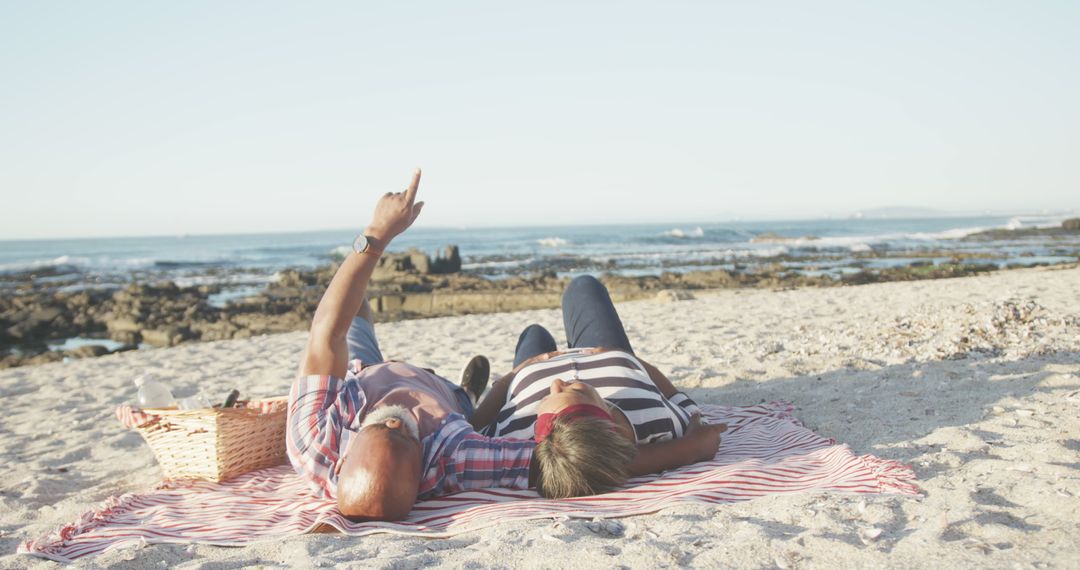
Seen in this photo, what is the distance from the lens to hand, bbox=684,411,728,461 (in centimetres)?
322

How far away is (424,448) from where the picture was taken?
293 cm

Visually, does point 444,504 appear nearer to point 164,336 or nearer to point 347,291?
point 347,291

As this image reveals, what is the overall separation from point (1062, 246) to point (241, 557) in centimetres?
3091

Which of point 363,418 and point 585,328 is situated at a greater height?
point 585,328

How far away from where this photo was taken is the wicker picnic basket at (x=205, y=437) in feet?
11.6

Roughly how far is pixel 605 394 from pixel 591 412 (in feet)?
1.36

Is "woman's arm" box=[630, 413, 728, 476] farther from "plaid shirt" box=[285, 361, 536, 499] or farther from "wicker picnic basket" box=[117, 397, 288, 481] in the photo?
"wicker picnic basket" box=[117, 397, 288, 481]

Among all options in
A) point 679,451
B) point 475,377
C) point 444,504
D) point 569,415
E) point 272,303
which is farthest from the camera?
point 272,303

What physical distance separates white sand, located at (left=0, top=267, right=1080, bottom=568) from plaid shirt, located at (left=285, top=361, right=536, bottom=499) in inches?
15.8

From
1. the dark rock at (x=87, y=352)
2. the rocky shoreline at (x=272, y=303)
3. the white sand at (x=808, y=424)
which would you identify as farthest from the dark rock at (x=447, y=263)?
the white sand at (x=808, y=424)

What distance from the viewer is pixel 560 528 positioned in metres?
2.50

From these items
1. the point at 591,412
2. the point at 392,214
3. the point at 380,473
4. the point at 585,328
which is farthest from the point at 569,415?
the point at 585,328

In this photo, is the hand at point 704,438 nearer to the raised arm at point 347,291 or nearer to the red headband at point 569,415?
the red headband at point 569,415

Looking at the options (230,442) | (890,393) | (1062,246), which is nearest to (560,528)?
(230,442)
